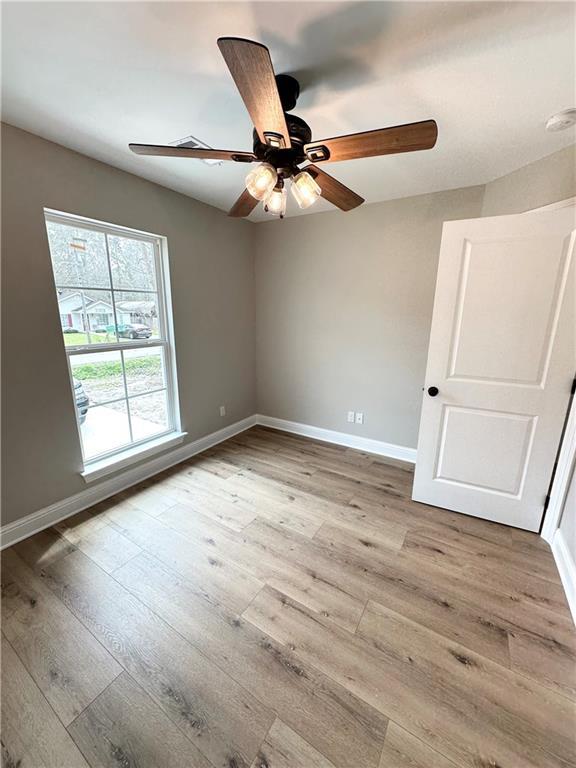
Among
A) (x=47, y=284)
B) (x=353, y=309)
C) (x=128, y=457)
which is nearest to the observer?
(x=47, y=284)

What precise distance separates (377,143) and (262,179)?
477 millimetres

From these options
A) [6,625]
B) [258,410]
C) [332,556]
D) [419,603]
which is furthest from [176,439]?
[419,603]

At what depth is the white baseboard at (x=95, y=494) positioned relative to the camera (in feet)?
6.28

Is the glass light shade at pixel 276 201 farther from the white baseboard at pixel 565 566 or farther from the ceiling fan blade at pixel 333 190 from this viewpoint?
the white baseboard at pixel 565 566

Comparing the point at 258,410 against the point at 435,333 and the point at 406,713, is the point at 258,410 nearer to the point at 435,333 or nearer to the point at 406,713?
the point at 435,333

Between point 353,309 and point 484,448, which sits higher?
point 353,309

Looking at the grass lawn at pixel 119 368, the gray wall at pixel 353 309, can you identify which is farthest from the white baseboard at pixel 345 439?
the grass lawn at pixel 119 368

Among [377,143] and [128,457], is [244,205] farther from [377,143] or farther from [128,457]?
[128,457]

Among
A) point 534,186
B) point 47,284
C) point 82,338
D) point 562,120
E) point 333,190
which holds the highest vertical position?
point 562,120

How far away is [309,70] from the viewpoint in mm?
1273

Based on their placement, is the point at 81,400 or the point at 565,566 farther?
the point at 81,400

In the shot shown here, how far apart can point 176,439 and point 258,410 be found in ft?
4.35

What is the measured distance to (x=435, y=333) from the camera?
2.12 meters

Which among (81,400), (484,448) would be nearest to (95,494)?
(81,400)
